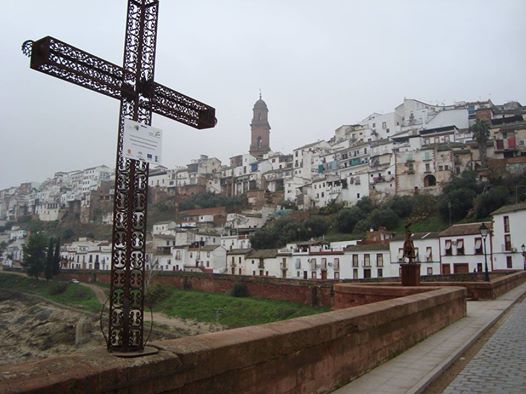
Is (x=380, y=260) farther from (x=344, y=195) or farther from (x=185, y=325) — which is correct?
(x=344, y=195)

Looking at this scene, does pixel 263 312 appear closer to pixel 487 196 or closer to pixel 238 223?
pixel 487 196

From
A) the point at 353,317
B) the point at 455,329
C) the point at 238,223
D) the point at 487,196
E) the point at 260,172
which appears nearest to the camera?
the point at 353,317

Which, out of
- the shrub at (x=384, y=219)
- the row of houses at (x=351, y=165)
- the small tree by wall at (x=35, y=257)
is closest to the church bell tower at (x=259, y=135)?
the row of houses at (x=351, y=165)

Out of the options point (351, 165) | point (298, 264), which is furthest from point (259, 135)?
point (298, 264)

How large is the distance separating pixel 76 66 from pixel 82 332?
4330cm

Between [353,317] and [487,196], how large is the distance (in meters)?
56.5

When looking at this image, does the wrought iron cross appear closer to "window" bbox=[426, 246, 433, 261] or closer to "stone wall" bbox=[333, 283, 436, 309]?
"stone wall" bbox=[333, 283, 436, 309]

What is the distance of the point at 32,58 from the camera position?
4254 mm

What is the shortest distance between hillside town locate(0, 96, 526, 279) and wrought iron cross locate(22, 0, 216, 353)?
39.3m

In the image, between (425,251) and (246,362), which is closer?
(246,362)

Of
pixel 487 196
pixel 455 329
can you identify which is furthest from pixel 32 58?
pixel 487 196

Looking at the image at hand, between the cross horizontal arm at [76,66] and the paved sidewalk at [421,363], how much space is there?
4.34 metres

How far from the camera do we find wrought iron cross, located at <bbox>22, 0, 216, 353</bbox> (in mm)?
4363

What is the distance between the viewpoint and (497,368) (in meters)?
7.07
